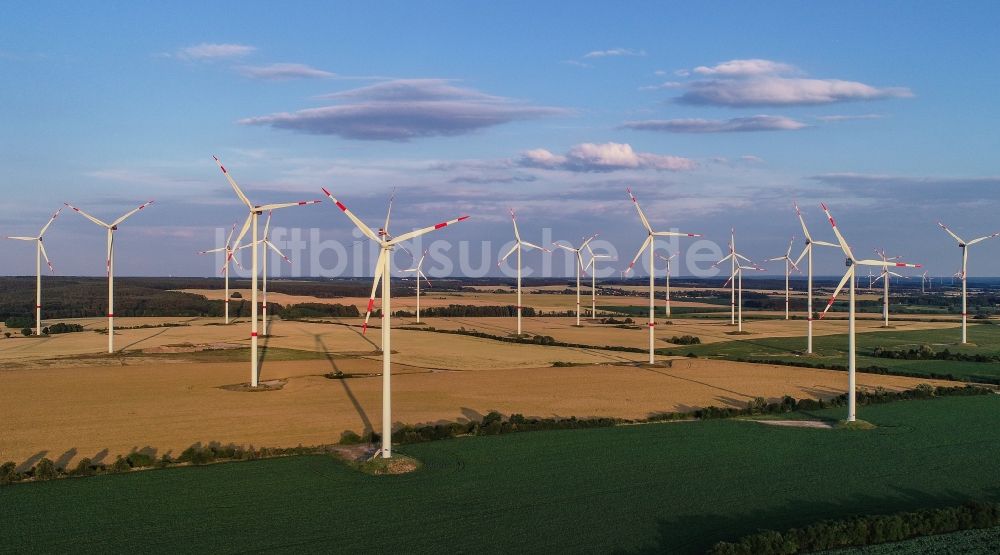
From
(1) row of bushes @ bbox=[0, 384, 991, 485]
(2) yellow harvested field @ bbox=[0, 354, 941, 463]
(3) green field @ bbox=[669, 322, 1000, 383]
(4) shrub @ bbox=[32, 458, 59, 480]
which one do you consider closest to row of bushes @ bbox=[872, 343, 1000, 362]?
(3) green field @ bbox=[669, 322, 1000, 383]

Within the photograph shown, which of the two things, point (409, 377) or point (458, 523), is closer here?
point (458, 523)

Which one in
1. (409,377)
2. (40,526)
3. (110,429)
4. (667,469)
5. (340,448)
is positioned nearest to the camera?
(40,526)

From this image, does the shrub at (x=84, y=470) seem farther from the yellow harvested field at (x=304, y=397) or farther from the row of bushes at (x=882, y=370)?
the row of bushes at (x=882, y=370)

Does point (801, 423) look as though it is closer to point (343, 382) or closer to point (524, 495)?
point (524, 495)

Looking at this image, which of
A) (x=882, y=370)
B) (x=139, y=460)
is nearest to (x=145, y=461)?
(x=139, y=460)

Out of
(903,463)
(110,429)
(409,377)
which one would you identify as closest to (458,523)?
(903,463)

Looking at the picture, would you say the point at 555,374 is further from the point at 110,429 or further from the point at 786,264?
the point at 786,264
